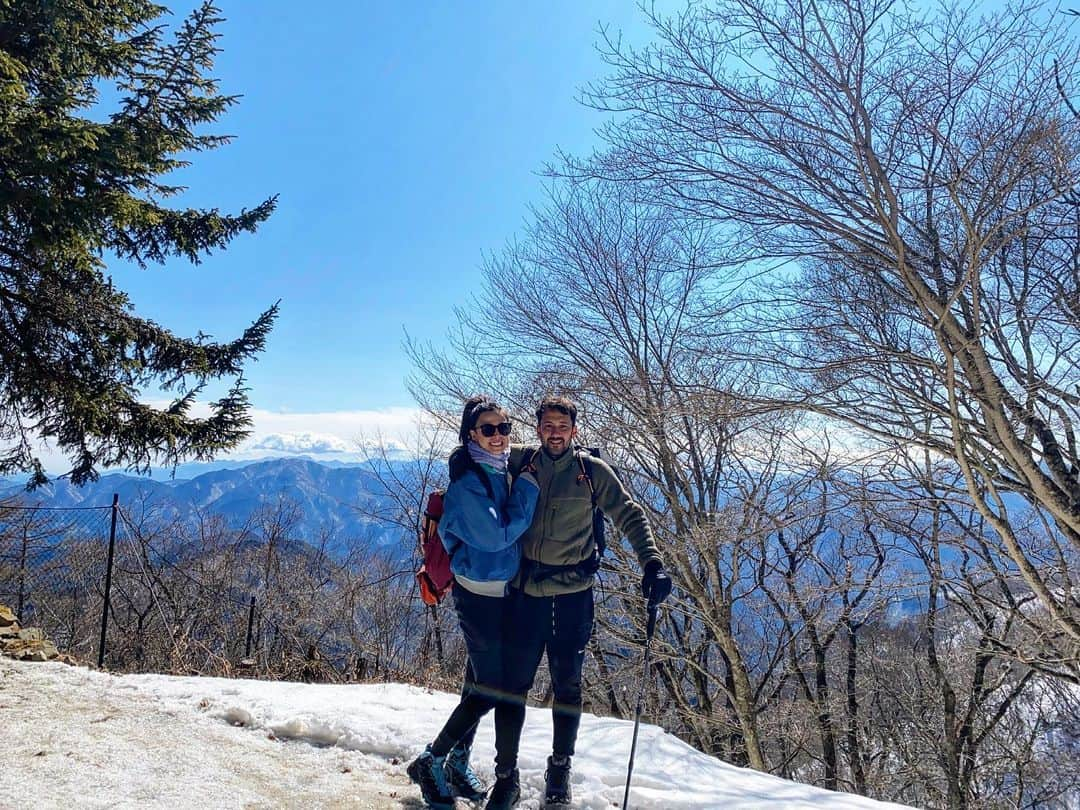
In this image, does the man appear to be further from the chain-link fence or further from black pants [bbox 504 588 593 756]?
the chain-link fence

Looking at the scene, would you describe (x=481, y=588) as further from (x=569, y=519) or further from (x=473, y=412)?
(x=473, y=412)

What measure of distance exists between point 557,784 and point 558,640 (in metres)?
0.60

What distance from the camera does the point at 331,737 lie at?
11.0 feet

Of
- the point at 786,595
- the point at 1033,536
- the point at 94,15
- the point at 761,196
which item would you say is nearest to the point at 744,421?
the point at 761,196

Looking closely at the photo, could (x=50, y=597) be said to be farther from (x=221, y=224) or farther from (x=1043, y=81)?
(x=1043, y=81)

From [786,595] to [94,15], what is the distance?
1164 cm

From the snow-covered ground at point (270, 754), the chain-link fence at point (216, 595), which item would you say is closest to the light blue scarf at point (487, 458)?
the snow-covered ground at point (270, 754)

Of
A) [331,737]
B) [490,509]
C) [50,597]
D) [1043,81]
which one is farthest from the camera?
[50,597]

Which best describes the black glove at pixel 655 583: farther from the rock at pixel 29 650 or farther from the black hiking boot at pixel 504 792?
the rock at pixel 29 650

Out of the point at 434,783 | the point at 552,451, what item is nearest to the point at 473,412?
the point at 552,451

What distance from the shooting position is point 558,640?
2594 mm

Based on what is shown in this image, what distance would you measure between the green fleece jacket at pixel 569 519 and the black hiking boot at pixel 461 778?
2.64 feet

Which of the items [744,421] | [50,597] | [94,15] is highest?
[94,15]

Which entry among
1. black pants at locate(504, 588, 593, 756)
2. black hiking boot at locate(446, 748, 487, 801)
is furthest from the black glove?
black hiking boot at locate(446, 748, 487, 801)
